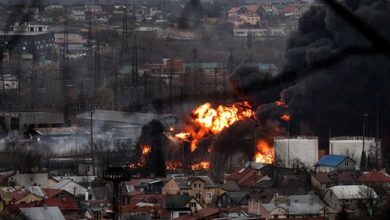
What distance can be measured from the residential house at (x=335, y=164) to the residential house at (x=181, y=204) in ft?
16.1

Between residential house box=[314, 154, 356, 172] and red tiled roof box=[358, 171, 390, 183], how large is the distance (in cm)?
186

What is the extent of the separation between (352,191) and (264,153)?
748 centimetres

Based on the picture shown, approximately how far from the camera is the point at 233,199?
2223 cm

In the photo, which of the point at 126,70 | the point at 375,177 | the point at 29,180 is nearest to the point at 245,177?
the point at 375,177

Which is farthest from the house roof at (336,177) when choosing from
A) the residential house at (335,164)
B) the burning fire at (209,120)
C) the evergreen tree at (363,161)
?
the burning fire at (209,120)

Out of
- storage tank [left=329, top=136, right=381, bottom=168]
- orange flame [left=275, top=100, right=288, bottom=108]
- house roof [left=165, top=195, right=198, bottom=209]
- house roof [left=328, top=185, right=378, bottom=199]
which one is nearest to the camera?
house roof [left=165, top=195, right=198, bottom=209]

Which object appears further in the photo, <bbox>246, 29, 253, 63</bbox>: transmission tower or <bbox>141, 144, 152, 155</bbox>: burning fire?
<bbox>246, 29, 253, 63</bbox>: transmission tower

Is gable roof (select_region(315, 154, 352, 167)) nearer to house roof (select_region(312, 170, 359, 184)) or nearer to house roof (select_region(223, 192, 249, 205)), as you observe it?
house roof (select_region(312, 170, 359, 184))

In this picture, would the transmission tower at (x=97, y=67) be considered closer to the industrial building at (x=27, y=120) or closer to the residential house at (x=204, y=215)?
the industrial building at (x=27, y=120)

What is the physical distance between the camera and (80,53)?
4881 cm

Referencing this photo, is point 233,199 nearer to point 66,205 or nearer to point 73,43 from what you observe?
point 66,205

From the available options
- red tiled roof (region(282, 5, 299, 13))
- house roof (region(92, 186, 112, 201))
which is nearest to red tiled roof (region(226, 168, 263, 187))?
house roof (region(92, 186, 112, 201))

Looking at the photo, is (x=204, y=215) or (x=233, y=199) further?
(x=233, y=199)

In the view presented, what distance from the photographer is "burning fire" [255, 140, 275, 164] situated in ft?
92.7
